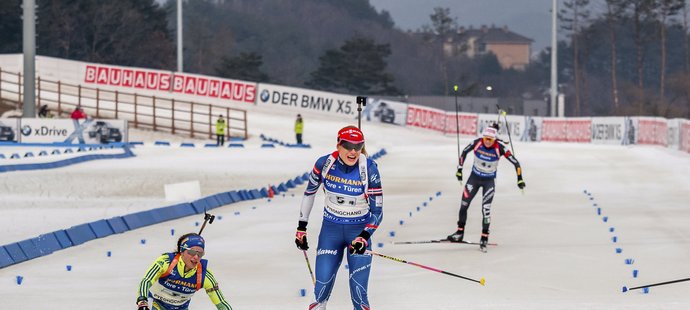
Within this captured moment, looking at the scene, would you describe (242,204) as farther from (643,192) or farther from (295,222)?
(643,192)

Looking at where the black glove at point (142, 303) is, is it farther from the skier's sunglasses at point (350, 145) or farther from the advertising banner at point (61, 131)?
the advertising banner at point (61, 131)

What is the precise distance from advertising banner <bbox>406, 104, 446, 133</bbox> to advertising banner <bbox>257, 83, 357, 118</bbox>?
10.8 ft

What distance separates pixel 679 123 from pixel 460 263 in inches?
1283

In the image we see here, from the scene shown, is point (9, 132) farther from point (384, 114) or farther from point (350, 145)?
point (350, 145)

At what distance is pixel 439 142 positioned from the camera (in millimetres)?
61750

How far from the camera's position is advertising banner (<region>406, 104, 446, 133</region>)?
67125 mm

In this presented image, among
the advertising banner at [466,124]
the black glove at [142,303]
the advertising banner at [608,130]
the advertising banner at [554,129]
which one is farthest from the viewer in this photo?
the advertising banner at [466,124]

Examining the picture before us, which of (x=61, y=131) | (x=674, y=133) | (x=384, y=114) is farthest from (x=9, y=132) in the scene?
(x=384, y=114)

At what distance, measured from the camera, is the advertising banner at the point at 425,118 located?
67125 millimetres

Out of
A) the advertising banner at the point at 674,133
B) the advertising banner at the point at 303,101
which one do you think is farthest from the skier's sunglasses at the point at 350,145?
the advertising banner at the point at 303,101

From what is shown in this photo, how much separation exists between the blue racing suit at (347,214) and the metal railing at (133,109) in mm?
43938

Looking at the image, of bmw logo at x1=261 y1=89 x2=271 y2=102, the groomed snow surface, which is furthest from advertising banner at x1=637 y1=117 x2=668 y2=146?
bmw logo at x1=261 y1=89 x2=271 y2=102

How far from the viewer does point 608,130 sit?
58.8 m

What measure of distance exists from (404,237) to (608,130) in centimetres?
4151
